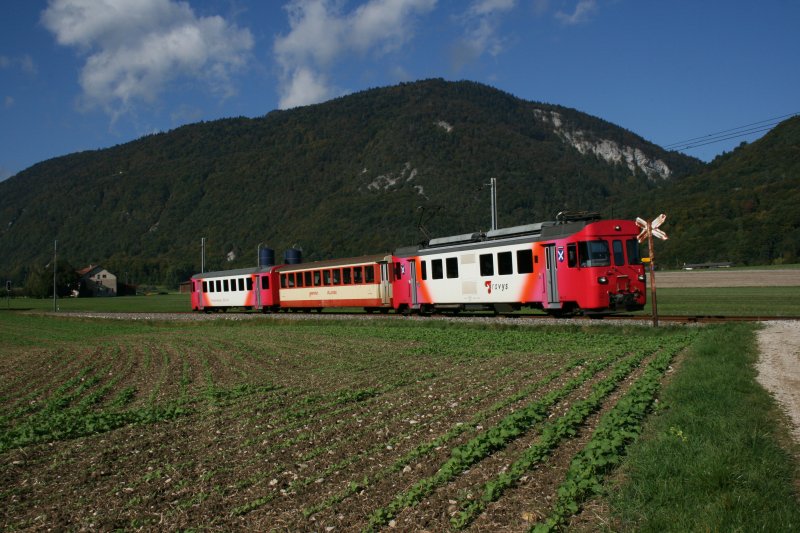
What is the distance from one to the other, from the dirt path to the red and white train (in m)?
4.95

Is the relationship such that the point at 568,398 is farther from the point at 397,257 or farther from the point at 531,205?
the point at 531,205

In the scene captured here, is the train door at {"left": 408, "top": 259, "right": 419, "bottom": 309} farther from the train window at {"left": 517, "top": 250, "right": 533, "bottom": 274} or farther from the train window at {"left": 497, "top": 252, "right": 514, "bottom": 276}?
the train window at {"left": 517, "top": 250, "right": 533, "bottom": 274}

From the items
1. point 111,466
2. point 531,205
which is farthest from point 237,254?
point 111,466

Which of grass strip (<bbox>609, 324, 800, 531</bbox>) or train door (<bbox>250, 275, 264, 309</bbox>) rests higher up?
train door (<bbox>250, 275, 264, 309</bbox>)

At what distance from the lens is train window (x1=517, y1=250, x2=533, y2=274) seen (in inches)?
938

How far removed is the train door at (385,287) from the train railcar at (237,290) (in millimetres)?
12848

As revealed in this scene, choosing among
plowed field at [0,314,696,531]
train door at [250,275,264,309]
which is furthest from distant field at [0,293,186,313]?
plowed field at [0,314,696,531]

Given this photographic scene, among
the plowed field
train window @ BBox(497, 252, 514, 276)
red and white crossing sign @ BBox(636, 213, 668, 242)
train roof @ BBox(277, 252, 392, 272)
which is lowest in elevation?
the plowed field

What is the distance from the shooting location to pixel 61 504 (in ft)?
21.5

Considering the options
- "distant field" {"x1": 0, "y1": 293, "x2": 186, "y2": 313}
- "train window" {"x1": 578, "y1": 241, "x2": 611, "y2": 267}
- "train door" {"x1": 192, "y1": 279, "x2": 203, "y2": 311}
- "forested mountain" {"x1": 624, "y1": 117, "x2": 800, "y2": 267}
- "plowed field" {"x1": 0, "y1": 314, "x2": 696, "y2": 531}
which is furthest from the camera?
"forested mountain" {"x1": 624, "y1": 117, "x2": 800, "y2": 267}

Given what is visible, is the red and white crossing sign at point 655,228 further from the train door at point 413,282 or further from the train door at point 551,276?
the train door at point 413,282

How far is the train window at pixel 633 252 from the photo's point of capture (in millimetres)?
22594

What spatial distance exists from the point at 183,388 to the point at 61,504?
282 inches

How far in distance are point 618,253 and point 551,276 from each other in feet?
7.54
